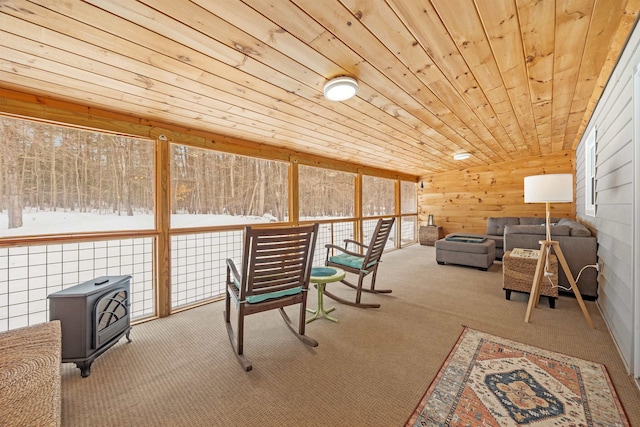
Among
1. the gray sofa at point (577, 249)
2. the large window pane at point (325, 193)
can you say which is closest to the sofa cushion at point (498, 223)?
the gray sofa at point (577, 249)

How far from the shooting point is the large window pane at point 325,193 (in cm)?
442

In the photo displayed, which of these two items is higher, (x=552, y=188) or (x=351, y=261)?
(x=552, y=188)

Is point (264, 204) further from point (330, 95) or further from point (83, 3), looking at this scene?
point (83, 3)

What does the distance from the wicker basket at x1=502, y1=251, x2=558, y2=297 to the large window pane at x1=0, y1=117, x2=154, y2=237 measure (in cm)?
407

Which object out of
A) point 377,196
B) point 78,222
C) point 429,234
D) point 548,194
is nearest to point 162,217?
point 78,222

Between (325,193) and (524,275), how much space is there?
10.5 ft

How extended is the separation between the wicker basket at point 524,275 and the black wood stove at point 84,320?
3991 mm

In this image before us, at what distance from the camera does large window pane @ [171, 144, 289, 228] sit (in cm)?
290

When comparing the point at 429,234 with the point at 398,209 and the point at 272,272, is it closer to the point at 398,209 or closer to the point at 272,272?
the point at 398,209

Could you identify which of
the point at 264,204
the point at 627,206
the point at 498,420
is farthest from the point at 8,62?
the point at 627,206

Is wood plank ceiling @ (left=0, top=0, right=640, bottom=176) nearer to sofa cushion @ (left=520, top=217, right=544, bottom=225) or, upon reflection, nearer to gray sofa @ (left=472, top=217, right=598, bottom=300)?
gray sofa @ (left=472, top=217, right=598, bottom=300)

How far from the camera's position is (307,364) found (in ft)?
5.95

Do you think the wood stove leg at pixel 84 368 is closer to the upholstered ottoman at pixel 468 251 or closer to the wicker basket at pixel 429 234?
the upholstered ottoman at pixel 468 251

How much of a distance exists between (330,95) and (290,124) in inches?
38.2
